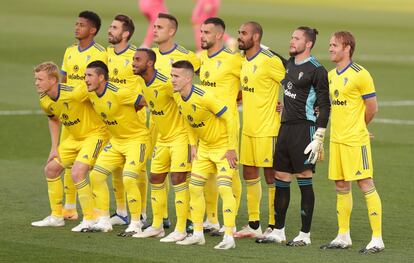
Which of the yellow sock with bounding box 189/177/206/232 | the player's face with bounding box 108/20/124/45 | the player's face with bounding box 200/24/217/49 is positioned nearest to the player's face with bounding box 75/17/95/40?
the player's face with bounding box 108/20/124/45

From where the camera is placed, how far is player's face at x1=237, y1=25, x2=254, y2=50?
14.6 metres

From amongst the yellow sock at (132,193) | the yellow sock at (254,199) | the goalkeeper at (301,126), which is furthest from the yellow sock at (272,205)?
the yellow sock at (132,193)

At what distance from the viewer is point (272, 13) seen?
4881 cm

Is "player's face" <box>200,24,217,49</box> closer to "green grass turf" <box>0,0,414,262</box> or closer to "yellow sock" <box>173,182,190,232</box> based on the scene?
"yellow sock" <box>173,182,190,232</box>

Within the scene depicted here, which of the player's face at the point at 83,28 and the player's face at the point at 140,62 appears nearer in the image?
the player's face at the point at 140,62

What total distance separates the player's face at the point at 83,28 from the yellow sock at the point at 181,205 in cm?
250

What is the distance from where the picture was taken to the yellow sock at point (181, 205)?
14531 mm

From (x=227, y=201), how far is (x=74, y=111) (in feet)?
8.00

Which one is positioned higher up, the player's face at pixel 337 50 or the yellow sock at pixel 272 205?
the player's face at pixel 337 50

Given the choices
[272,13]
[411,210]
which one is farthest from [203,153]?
[272,13]

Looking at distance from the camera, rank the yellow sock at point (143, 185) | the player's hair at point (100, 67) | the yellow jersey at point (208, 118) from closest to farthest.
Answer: the yellow jersey at point (208, 118) < the player's hair at point (100, 67) < the yellow sock at point (143, 185)

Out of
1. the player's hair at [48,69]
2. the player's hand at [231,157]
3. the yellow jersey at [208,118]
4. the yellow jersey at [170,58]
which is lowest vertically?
the player's hand at [231,157]

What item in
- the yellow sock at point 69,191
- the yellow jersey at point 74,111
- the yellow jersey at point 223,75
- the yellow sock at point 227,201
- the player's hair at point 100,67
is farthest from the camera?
the yellow sock at point 69,191

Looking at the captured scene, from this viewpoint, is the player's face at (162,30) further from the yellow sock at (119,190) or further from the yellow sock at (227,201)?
the yellow sock at (227,201)
